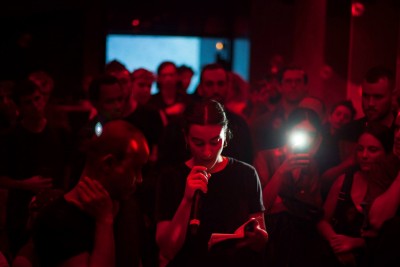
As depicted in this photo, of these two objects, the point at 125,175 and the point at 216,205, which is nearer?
the point at 125,175

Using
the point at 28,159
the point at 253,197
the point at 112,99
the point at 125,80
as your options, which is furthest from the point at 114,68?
the point at 253,197

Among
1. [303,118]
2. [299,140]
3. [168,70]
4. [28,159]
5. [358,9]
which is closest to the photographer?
[299,140]

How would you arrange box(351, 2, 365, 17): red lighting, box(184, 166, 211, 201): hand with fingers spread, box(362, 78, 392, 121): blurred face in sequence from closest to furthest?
box(184, 166, 211, 201): hand with fingers spread < box(362, 78, 392, 121): blurred face < box(351, 2, 365, 17): red lighting

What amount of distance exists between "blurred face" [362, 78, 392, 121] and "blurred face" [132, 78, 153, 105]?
7.87 ft

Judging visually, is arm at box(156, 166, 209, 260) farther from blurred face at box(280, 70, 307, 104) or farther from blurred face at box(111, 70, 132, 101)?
blurred face at box(280, 70, 307, 104)

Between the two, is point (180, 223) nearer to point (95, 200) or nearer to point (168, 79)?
point (95, 200)

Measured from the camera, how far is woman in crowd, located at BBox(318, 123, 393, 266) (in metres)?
4.05

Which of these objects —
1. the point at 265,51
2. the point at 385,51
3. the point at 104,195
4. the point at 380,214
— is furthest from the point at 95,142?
the point at 265,51

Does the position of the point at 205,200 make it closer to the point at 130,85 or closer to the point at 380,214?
the point at 380,214

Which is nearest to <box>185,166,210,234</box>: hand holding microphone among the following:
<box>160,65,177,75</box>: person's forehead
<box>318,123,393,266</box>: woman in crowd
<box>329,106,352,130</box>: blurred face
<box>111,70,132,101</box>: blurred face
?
<box>318,123,393,266</box>: woman in crowd

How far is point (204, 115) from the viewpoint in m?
3.31

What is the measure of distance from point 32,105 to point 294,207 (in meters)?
2.17

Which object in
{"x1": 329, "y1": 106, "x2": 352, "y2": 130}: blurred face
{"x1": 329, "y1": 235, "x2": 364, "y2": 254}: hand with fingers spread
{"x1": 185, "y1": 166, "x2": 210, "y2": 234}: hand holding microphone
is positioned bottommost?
{"x1": 329, "y1": 235, "x2": 364, "y2": 254}: hand with fingers spread

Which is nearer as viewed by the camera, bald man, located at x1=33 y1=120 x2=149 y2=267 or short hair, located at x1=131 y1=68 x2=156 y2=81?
bald man, located at x1=33 y1=120 x2=149 y2=267
